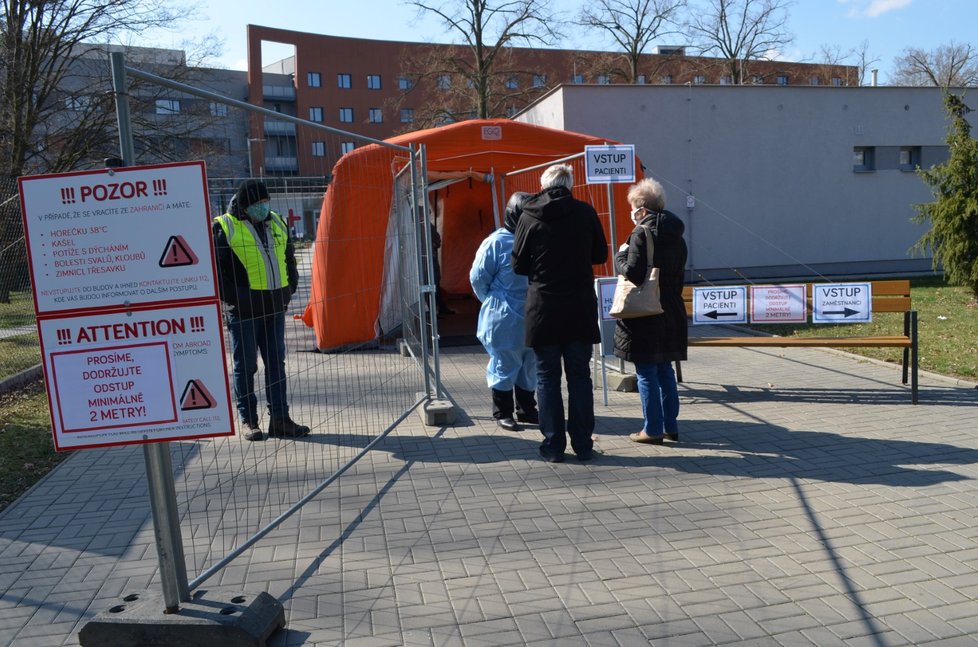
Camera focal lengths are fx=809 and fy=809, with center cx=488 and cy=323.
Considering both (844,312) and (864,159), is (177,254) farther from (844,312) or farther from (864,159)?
(864,159)

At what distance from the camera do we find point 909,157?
21609 mm

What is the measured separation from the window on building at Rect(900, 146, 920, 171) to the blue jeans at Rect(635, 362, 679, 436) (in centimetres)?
1867

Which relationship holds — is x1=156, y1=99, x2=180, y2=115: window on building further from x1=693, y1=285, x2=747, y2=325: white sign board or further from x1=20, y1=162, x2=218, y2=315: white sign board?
x1=20, y1=162, x2=218, y2=315: white sign board

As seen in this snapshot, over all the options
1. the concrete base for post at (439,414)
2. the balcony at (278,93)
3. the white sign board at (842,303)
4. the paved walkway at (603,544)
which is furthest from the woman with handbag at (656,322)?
the balcony at (278,93)

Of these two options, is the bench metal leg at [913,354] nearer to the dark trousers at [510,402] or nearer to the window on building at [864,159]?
the dark trousers at [510,402]

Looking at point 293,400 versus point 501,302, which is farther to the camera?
point 293,400

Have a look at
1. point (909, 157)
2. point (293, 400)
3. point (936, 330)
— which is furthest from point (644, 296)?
point (909, 157)

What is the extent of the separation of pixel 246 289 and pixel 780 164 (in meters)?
16.9

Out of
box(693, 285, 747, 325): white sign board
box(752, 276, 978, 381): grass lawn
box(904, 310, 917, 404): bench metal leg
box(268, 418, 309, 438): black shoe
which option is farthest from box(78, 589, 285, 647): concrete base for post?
box(752, 276, 978, 381): grass lawn

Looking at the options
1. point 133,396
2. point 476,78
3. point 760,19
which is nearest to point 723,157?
point 476,78

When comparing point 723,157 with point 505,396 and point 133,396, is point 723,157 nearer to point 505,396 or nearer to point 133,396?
point 505,396

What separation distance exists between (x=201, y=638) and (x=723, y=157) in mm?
18500

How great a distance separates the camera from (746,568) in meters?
3.83

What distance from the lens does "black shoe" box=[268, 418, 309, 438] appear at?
20.2 feet
